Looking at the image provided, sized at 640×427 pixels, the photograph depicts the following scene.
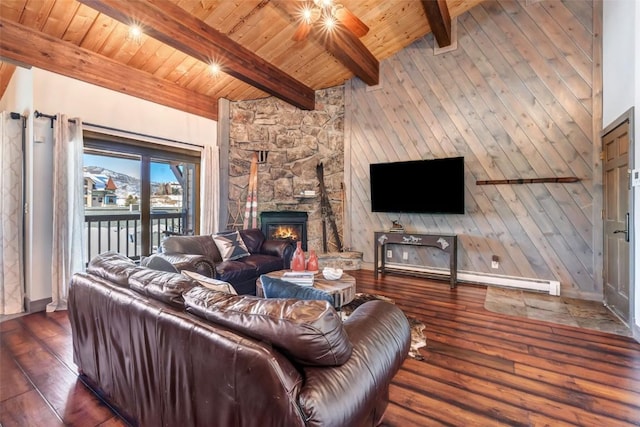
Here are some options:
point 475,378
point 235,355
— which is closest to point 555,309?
point 475,378

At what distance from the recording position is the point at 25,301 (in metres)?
3.25

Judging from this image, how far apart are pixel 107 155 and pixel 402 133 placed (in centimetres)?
445

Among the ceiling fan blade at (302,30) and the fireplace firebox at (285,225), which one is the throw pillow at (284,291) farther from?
the fireplace firebox at (285,225)

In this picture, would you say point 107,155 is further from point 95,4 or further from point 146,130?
point 95,4

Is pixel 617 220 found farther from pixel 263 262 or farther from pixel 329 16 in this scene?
pixel 263 262

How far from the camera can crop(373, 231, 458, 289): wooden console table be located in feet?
13.7

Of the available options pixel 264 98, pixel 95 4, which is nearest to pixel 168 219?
pixel 264 98

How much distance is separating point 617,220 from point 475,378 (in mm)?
2629

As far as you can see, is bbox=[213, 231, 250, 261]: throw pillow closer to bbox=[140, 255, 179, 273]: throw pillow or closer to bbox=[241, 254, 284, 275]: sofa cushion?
bbox=[241, 254, 284, 275]: sofa cushion

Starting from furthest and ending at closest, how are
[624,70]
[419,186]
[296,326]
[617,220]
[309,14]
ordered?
1. [419,186]
2. [617,220]
3. [624,70]
4. [309,14]
5. [296,326]

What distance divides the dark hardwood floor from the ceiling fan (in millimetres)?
3017

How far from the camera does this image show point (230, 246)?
3.83m

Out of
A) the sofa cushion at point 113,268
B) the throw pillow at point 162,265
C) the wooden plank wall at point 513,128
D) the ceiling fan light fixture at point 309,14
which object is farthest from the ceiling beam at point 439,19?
the sofa cushion at point 113,268

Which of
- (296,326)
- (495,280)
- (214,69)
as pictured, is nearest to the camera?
(296,326)
